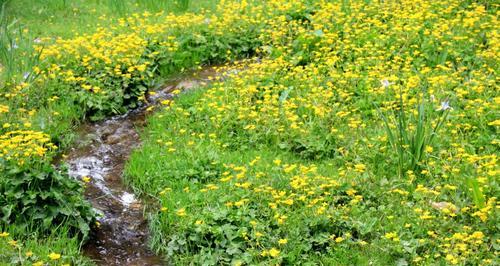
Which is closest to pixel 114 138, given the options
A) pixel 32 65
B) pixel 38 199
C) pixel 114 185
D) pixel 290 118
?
pixel 114 185

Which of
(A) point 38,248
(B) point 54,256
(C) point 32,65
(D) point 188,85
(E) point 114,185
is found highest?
(C) point 32,65

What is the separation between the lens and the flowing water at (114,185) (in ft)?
17.9

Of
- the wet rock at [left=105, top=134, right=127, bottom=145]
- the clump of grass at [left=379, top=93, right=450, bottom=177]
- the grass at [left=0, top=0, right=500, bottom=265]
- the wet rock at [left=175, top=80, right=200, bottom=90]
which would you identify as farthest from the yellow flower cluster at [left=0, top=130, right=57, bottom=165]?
the wet rock at [left=175, top=80, right=200, bottom=90]

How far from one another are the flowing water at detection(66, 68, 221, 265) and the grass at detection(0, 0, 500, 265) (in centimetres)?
15

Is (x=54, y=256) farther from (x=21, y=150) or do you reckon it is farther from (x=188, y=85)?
(x=188, y=85)

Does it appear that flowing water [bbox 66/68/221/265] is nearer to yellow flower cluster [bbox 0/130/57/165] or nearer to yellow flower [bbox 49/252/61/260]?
yellow flower [bbox 49/252/61/260]

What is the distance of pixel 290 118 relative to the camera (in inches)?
265

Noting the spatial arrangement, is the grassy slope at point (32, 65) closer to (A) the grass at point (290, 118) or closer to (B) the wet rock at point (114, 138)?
(A) the grass at point (290, 118)

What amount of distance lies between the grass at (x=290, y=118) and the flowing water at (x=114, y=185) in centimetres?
15

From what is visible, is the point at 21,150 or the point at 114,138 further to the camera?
the point at 114,138

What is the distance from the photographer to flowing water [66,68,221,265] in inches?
215

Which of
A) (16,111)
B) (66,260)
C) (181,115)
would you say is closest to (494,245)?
(66,260)

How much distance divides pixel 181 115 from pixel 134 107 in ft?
2.82

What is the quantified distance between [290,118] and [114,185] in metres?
1.80
